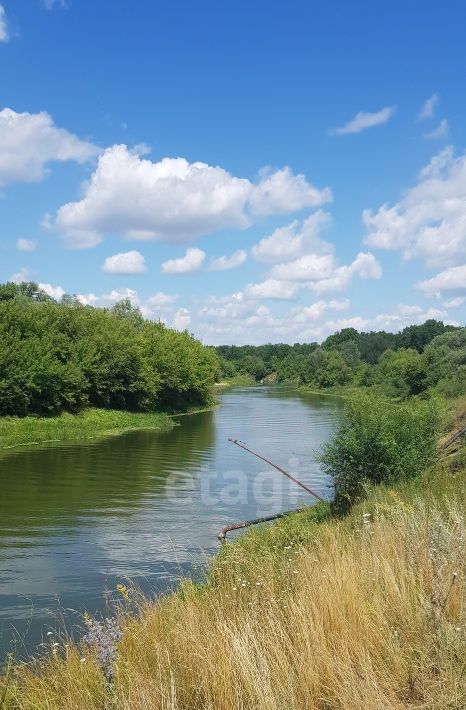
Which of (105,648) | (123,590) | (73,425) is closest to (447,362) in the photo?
(73,425)

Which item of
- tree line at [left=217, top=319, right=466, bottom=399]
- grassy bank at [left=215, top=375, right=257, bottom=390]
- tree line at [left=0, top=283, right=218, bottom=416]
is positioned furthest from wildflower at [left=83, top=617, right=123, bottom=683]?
grassy bank at [left=215, top=375, right=257, bottom=390]

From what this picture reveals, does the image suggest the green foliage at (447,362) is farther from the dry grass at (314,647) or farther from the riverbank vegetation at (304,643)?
the dry grass at (314,647)

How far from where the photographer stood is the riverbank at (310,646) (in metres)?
4.01

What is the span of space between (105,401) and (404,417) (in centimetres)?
4171

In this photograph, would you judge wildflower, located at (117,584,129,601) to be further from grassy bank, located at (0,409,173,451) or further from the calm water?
grassy bank, located at (0,409,173,451)

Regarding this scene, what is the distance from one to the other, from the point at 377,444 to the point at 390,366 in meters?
92.7

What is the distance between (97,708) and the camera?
462cm

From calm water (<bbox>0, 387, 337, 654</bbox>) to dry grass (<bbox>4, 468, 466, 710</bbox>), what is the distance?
3.67 metres

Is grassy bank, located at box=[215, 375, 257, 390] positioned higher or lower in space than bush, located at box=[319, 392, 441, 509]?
higher

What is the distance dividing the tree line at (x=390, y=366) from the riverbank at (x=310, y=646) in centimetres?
4451

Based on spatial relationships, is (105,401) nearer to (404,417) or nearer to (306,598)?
(404,417)

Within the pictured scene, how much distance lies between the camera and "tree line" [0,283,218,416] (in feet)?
149

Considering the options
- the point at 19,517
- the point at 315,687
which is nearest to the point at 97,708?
the point at 315,687

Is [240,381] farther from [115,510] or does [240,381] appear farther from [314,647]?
[314,647]
